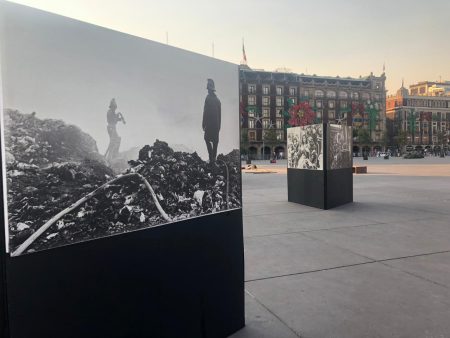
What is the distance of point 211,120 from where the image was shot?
10.0ft

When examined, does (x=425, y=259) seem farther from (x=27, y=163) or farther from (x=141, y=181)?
(x=27, y=163)

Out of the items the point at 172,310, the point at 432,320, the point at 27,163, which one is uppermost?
the point at 27,163

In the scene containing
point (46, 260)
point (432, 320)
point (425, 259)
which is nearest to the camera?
point (46, 260)

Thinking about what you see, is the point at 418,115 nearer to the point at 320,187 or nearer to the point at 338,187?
the point at 338,187

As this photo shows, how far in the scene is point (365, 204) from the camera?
1078 centimetres

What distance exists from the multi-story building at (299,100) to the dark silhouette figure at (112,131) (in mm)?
79154

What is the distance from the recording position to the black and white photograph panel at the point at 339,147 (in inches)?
407

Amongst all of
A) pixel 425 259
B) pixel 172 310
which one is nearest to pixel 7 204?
pixel 172 310

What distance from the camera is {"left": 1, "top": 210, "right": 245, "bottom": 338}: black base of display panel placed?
203cm

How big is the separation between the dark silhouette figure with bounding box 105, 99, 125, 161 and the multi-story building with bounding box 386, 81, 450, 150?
119m

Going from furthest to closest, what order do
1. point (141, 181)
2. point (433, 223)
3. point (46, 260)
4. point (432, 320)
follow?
point (433, 223) → point (432, 320) → point (141, 181) → point (46, 260)

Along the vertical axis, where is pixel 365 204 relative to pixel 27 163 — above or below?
below

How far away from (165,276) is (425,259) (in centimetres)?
428

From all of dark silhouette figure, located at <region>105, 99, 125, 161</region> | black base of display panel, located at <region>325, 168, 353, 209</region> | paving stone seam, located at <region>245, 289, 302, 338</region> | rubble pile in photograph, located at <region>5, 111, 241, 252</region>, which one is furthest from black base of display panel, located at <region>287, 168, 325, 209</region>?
dark silhouette figure, located at <region>105, 99, 125, 161</region>
